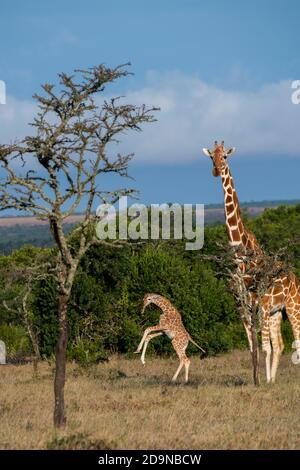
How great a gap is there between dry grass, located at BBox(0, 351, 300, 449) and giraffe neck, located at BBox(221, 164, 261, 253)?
9.99 feet

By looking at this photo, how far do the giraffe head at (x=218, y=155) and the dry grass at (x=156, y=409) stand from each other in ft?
14.9

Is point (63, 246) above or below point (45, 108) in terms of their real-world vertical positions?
below

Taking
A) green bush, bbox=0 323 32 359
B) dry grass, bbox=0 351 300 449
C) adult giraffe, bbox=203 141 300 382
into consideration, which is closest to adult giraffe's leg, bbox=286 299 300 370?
adult giraffe, bbox=203 141 300 382

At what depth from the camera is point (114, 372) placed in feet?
76.2

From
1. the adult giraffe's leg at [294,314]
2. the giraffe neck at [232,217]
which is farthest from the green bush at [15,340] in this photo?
the giraffe neck at [232,217]

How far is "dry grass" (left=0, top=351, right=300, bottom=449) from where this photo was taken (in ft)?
41.3

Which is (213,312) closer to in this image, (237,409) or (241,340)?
(241,340)

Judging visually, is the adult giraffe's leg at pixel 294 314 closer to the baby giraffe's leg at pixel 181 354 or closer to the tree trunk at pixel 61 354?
the baby giraffe's leg at pixel 181 354

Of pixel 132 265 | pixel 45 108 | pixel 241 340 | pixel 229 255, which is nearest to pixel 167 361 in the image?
pixel 132 265

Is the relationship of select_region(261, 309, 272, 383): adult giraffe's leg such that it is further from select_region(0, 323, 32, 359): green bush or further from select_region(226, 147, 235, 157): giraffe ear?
select_region(0, 323, 32, 359): green bush

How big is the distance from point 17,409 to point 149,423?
307 cm

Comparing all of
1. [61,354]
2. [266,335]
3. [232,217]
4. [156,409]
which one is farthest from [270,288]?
[61,354]

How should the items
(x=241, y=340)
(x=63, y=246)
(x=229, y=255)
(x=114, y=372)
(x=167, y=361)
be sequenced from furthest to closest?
(x=241, y=340) < (x=167, y=361) < (x=114, y=372) < (x=229, y=255) < (x=63, y=246)

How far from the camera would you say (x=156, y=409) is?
52.4 feet
